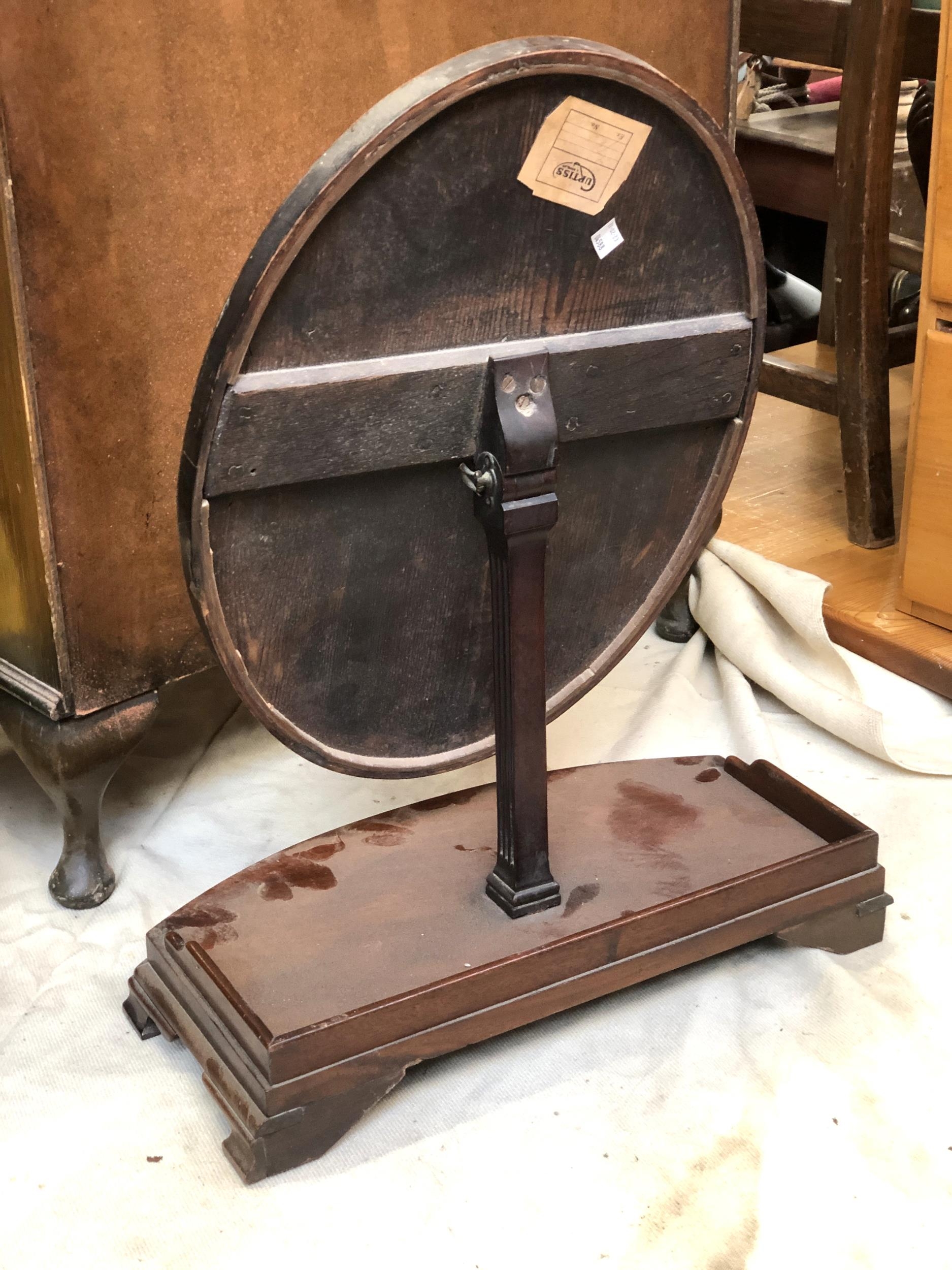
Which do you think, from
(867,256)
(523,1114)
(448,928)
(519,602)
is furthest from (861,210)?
(523,1114)

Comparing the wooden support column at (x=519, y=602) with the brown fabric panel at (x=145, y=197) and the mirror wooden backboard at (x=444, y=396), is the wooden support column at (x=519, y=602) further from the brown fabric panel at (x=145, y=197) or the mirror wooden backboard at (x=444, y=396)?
the brown fabric panel at (x=145, y=197)

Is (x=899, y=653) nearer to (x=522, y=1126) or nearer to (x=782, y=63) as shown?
(x=522, y=1126)

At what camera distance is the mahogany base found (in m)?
1.32

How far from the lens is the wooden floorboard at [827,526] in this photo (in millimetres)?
2141

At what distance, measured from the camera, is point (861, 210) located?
7.51 feet

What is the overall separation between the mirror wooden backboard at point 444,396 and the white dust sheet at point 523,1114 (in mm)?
351

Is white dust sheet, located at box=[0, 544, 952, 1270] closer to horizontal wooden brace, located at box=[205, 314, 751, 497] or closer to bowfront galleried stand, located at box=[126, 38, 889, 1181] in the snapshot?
bowfront galleried stand, located at box=[126, 38, 889, 1181]

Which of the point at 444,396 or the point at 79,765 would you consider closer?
the point at 444,396

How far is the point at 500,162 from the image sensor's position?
117 cm

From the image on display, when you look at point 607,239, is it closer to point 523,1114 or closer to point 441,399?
point 441,399

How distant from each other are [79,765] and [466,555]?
55cm

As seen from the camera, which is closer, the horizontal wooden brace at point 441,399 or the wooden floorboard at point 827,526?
the horizontal wooden brace at point 441,399

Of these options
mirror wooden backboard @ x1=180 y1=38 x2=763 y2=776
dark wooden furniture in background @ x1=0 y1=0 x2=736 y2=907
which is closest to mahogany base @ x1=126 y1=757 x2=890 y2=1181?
mirror wooden backboard @ x1=180 y1=38 x2=763 y2=776

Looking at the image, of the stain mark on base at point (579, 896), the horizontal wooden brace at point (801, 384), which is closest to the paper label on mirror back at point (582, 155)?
the stain mark on base at point (579, 896)
